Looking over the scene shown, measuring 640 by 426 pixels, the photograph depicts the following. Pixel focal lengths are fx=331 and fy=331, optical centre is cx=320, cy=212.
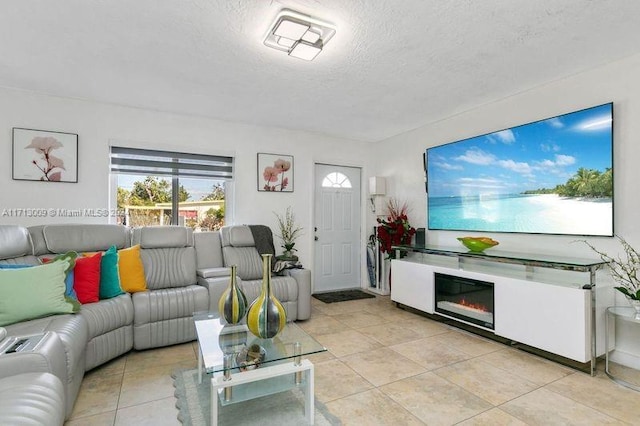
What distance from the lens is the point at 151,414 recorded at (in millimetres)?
1957

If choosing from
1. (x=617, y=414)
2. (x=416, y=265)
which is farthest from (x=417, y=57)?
(x=617, y=414)

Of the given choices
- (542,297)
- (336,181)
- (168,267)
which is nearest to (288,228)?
(336,181)

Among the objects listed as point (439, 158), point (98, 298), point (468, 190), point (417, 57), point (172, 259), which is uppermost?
point (417, 57)

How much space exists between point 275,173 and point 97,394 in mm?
3138

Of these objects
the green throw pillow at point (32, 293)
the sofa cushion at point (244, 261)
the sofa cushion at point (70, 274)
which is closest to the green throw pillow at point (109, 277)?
the sofa cushion at point (70, 274)

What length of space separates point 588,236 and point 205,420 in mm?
3196

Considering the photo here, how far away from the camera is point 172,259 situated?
11.5ft

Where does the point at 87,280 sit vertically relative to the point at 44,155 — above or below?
below

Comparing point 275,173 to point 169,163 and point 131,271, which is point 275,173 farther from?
point 131,271

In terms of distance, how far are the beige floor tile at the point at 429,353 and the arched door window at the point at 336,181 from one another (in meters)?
2.75

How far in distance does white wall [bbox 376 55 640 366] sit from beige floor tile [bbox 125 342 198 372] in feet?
10.2

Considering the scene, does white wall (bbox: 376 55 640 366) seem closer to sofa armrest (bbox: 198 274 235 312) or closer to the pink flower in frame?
sofa armrest (bbox: 198 274 235 312)

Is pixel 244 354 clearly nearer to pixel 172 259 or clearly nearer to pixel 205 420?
pixel 205 420

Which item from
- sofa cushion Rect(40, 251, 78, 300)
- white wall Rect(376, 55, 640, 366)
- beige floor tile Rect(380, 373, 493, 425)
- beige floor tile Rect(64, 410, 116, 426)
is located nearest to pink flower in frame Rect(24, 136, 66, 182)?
sofa cushion Rect(40, 251, 78, 300)
